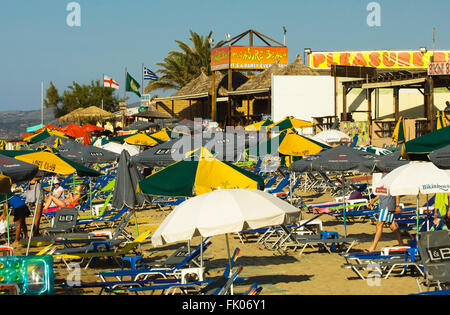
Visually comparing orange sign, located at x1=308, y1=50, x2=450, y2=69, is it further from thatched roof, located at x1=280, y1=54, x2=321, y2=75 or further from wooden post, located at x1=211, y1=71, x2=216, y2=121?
thatched roof, located at x1=280, y1=54, x2=321, y2=75

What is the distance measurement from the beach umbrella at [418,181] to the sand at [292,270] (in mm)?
1242

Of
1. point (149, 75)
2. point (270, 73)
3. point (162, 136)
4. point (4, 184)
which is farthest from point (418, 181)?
point (149, 75)

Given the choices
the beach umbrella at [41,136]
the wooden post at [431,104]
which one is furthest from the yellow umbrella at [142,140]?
the wooden post at [431,104]

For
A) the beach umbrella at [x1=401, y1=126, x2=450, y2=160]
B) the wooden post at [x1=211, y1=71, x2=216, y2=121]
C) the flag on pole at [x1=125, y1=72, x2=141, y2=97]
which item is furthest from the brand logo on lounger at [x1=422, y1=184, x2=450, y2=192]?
the flag on pole at [x1=125, y1=72, x2=141, y2=97]

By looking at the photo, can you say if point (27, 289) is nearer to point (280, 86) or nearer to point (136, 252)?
point (136, 252)

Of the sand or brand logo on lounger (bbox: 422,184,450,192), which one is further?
brand logo on lounger (bbox: 422,184,450,192)

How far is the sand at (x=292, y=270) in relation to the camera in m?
8.71

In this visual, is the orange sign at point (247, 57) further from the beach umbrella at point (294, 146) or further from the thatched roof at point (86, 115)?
the beach umbrella at point (294, 146)

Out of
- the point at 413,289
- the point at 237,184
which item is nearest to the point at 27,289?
the point at 237,184

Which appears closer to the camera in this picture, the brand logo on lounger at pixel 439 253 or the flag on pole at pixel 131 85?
the brand logo on lounger at pixel 439 253

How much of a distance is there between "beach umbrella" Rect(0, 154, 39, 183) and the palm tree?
44.2 m

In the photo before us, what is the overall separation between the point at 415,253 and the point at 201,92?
3714cm

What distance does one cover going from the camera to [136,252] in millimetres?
11570

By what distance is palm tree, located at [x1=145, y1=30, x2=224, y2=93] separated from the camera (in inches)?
2095
